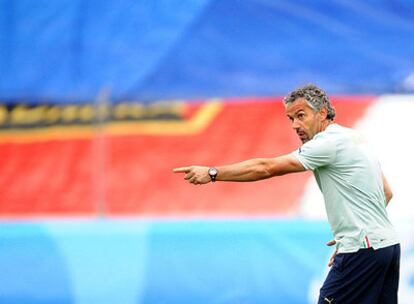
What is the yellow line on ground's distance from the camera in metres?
11.0

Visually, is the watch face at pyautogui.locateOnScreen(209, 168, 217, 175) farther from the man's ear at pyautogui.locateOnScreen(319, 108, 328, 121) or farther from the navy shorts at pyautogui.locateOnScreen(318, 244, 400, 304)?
the navy shorts at pyautogui.locateOnScreen(318, 244, 400, 304)

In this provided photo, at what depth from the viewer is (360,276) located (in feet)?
15.4

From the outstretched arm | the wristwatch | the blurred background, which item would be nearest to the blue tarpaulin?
Result: the blurred background

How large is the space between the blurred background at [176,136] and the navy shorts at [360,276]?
184 cm

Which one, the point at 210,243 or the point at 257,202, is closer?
the point at 210,243

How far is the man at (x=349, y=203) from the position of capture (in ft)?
15.3

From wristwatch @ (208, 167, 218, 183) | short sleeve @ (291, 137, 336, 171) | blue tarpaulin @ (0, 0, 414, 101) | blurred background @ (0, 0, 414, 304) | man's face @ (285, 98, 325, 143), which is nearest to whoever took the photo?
wristwatch @ (208, 167, 218, 183)

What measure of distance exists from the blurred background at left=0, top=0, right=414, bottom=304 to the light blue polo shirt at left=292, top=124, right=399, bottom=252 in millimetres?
1904

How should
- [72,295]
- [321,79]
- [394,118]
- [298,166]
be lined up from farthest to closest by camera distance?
[394,118] < [321,79] < [72,295] < [298,166]

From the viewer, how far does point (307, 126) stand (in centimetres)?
476

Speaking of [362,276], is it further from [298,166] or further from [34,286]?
[34,286]

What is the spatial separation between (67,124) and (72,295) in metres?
4.82

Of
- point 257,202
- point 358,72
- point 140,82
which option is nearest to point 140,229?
point 140,82

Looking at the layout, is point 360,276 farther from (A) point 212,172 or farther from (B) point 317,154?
(A) point 212,172
